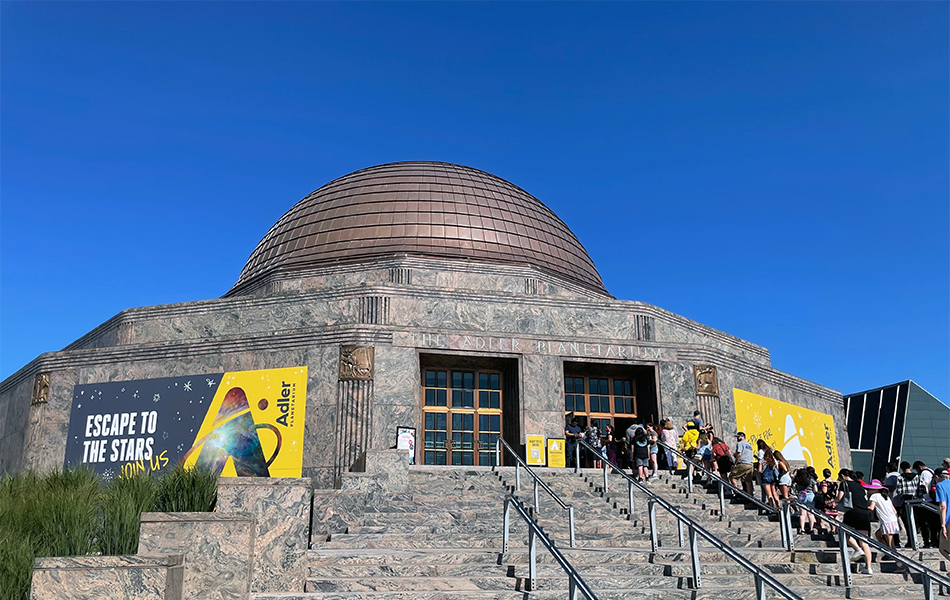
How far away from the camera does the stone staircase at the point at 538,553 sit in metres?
6.25

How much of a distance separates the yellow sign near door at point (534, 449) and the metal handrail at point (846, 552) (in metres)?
4.73

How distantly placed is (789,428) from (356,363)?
8.80 metres

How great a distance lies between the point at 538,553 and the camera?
712 cm

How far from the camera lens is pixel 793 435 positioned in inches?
623

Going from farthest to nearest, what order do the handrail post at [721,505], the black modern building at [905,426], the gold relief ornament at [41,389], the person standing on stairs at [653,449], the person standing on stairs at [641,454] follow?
the black modern building at [905,426], the gold relief ornament at [41,389], the person standing on stairs at [653,449], the person standing on stairs at [641,454], the handrail post at [721,505]

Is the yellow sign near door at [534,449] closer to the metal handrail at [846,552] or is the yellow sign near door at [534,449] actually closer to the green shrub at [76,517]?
the metal handrail at [846,552]

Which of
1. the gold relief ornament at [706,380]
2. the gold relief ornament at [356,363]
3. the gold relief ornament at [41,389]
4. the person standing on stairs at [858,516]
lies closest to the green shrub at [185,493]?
the gold relief ornament at [356,363]

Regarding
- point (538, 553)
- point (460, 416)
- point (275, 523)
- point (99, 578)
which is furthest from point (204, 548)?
point (460, 416)

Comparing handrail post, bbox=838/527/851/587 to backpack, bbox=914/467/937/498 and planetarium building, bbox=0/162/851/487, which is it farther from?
planetarium building, bbox=0/162/851/487

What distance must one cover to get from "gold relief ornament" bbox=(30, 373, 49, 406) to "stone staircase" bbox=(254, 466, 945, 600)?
7.97m

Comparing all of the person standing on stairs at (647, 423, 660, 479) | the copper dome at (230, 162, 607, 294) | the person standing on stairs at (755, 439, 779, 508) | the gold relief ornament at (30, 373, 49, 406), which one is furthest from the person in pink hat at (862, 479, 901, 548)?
the gold relief ornament at (30, 373, 49, 406)

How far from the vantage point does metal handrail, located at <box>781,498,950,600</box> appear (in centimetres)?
633

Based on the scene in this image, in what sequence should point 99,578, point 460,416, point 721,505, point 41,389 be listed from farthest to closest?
point 41,389 → point 460,416 → point 721,505 → point 99,578

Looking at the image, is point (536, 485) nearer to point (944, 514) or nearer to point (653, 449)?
point (653, 449)
